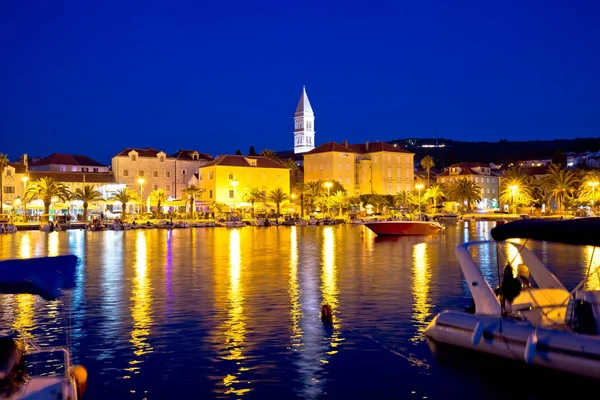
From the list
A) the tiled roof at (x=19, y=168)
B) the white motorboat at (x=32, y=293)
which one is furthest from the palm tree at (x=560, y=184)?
the white motorboat at (x=32, y=293)

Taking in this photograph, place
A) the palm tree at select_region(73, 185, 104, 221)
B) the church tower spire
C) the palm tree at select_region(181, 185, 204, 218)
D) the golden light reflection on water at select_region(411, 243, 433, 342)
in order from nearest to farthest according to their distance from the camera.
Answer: the golden light reflection on water at select_region(411, 243, 433, 342)
the palm tree at select_region(73, 185, 104, 221)
the palm tree at select_region(181, 185, 204, 218)
the church tower spire

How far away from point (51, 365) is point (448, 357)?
298 inches

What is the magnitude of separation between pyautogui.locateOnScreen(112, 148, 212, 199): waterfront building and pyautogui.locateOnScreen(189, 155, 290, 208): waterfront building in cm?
338

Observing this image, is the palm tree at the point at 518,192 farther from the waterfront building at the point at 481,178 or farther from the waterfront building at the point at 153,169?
the waterfront building at the point at 153,169

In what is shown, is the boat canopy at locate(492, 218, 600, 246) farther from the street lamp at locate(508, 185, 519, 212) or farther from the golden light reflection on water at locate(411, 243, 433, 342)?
the street lamp at locate(508, 185, 519, 212)

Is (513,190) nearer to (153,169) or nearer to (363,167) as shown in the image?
(363,167)

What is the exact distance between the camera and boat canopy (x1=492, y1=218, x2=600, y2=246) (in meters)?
12.3

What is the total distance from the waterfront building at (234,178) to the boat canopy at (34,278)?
85143mm

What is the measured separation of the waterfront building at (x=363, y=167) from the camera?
364ft

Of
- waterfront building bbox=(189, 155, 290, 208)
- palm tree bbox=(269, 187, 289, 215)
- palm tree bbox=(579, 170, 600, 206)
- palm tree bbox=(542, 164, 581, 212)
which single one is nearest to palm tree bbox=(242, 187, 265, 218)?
waterfront building bbox=(189, 155, 290, 208)

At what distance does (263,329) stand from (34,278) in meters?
8.25

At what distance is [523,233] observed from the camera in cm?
1328

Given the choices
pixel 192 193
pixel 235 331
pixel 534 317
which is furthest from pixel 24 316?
pixel 192 193

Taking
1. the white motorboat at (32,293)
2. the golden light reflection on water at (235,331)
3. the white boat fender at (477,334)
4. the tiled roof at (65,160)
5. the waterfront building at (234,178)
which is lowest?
the golden light reflection on water at (235,331)
